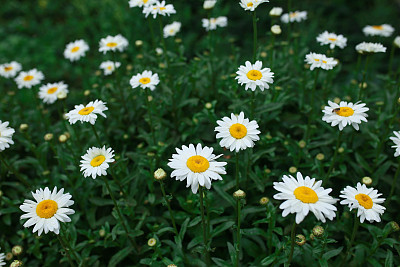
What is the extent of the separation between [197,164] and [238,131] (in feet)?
1.30

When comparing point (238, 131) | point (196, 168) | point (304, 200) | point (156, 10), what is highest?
point (156, 10)

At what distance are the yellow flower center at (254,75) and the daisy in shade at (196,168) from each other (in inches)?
Answer: 29.5

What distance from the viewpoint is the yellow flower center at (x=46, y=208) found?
218cm

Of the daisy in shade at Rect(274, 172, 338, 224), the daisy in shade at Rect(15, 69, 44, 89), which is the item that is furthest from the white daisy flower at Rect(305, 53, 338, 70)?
the daisy in shade at Rect(15, 69, 44, 89)

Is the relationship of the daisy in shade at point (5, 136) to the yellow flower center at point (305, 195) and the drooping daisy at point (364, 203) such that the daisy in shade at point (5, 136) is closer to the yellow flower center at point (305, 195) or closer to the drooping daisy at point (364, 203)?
the yellow flower center at point (305, 195)

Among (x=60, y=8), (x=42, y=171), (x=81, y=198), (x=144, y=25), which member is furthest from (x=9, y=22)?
(x=81, y=198)

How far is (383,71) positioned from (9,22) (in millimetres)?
8440

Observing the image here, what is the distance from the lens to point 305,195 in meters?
1.87

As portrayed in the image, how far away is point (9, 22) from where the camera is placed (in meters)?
8.03

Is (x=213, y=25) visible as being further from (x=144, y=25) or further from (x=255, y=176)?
(x=144, y=25)

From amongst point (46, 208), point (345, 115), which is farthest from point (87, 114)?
point (345, 115)

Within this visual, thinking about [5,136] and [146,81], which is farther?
[146,81]

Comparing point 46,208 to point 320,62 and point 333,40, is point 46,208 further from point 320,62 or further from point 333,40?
point 333,40

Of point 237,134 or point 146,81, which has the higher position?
point 146,81
